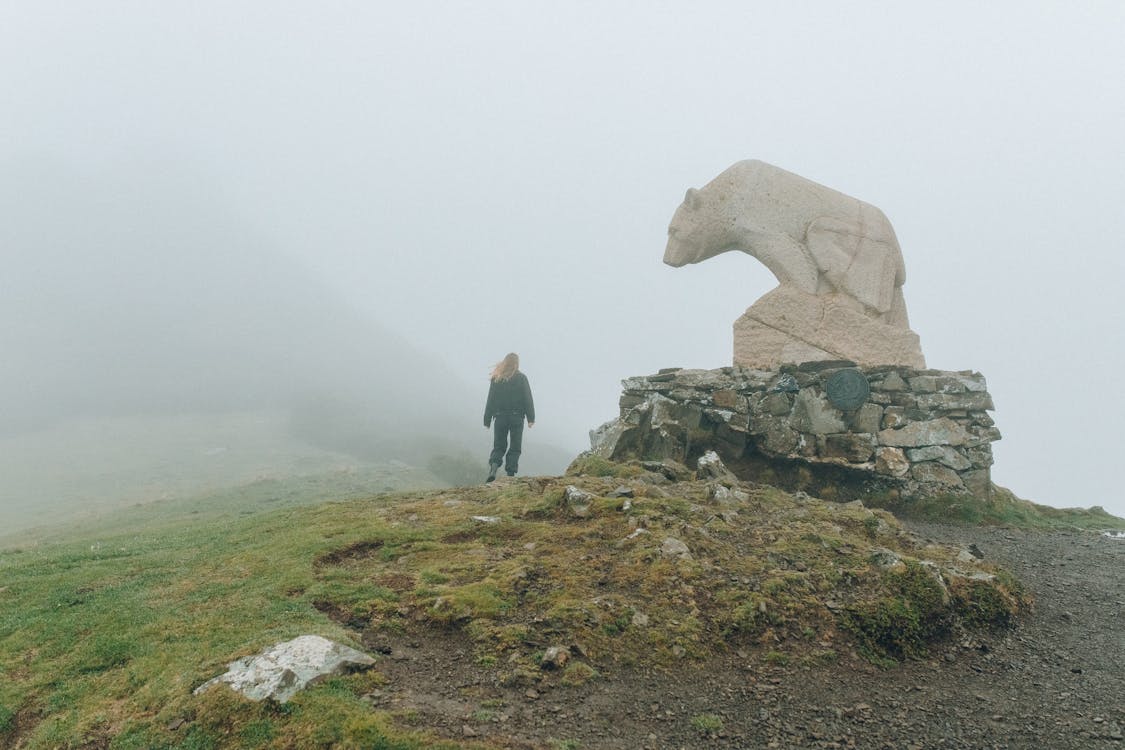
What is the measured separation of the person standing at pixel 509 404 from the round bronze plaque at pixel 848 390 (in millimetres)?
5724

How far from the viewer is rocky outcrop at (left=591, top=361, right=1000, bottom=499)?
480 inches

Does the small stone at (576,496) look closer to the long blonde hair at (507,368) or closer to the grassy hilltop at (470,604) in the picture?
the grassy hilltop at (470,604)

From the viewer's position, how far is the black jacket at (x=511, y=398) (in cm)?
1431

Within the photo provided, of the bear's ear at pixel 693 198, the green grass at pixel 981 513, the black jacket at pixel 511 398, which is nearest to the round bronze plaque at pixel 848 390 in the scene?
the green grass at pixel 981 513

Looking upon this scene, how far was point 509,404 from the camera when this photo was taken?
14.3m

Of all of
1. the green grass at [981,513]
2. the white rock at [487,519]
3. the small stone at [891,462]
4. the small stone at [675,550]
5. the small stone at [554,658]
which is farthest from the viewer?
the small stone at [891,462]

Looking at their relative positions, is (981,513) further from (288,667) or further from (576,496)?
(288,667)

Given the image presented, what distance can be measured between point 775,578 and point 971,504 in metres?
7.26

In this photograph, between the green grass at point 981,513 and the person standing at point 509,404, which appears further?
the person standing at point 509,404

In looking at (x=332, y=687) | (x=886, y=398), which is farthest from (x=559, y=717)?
(x=886, y=398)

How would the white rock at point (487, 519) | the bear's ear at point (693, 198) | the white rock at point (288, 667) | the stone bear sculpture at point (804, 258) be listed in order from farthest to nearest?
the bear's ear at point (693, 198) → the stone bear sculpture at point (804, 258) → the white rock at point (487, 519) → the white rock at point (288, 667)

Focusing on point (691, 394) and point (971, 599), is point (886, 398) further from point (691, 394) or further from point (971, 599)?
point (971, 599)

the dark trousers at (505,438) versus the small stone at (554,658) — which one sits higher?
the dark trousers at (505,438)

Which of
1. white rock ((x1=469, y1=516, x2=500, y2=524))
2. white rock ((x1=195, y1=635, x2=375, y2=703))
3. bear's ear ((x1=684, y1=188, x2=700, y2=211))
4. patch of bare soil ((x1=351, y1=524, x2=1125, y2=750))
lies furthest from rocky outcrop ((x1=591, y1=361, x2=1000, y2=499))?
white rock ((x1=195, y1=635, x2=375, y2=703))
